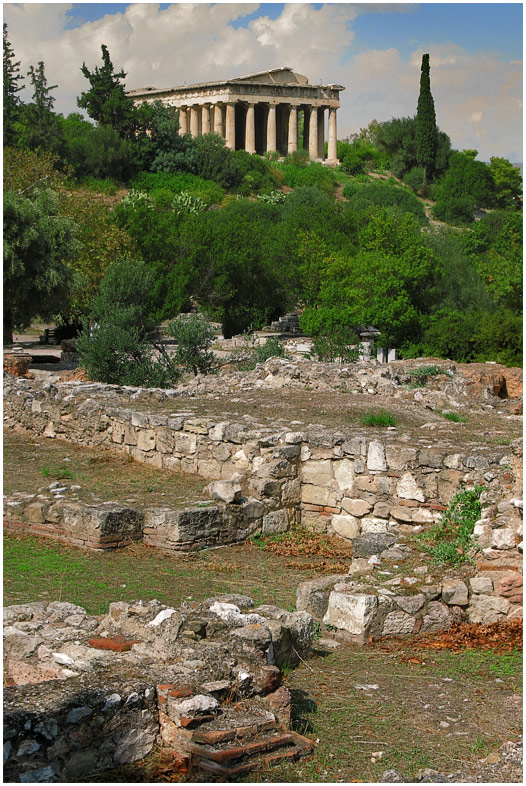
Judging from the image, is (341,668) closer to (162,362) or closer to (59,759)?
(59,759)

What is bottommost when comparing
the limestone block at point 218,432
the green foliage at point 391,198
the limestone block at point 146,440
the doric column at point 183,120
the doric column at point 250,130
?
the limestone block at point 146,440

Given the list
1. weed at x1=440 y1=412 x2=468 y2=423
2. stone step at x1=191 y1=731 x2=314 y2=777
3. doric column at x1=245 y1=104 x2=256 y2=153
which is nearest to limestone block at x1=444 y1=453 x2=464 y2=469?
weed at x1=440 y1=412 x2=468 y2=423

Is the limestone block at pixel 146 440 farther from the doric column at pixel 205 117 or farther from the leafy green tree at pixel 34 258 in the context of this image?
the doric column at pixel 205 117

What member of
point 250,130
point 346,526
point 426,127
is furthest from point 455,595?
point 250,130

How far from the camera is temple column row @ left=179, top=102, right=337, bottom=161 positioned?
9362cm

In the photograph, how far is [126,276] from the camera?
24422 mm

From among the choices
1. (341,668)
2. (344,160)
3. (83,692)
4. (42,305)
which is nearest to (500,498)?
(341,668)

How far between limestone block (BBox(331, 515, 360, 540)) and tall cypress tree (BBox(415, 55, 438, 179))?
222 feet

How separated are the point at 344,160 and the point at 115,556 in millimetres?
87619

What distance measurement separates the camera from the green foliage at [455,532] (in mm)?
8278

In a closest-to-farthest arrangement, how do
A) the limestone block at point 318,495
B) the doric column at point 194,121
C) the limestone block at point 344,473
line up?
1. the limestone block at point 344,473
2. the limestone block at point 318,495
3. the doric column at point 194,121

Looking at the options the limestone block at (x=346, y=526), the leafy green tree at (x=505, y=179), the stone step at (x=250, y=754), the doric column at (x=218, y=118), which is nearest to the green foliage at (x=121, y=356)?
the limestone block at (x=346, y=526)

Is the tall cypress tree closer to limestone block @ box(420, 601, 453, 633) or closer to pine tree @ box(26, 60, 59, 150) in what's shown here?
pine tree @ box(26, 60, 59, 150)

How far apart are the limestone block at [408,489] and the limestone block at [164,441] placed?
3789 mm
